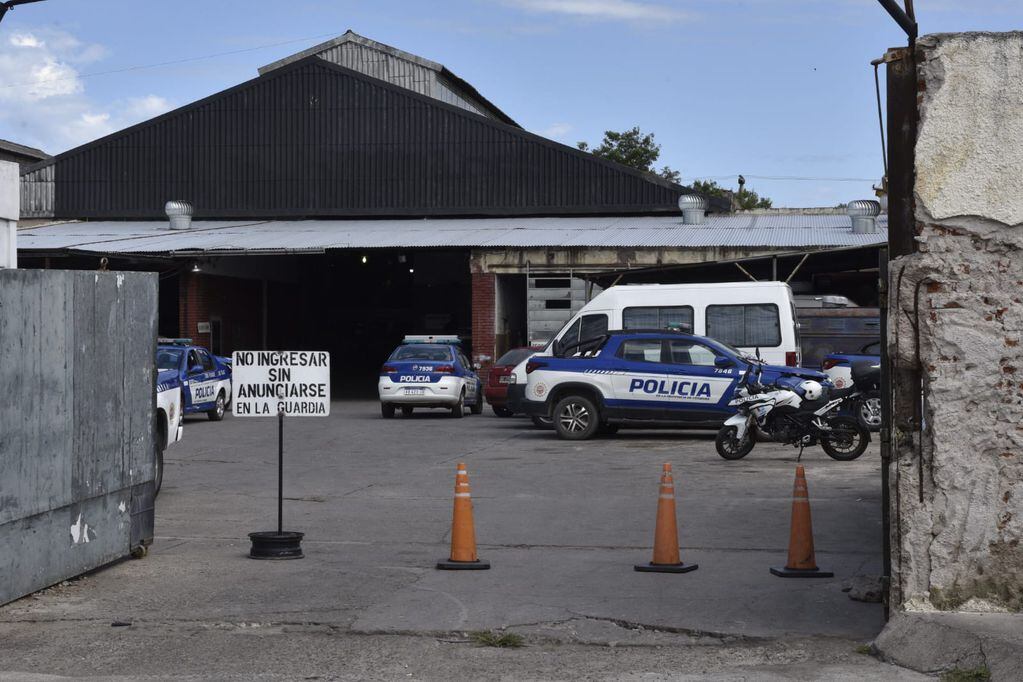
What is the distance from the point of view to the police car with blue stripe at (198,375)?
85.4 ft

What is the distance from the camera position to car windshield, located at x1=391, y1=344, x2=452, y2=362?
28656 mm

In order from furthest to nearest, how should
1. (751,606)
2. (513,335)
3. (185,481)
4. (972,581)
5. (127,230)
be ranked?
(127,230), (513,335), (185,481), (751,606), (972,581)

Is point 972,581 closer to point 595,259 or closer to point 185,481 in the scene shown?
point 185,481

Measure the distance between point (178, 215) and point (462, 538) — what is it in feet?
116

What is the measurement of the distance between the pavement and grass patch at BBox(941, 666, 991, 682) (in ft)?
0.95

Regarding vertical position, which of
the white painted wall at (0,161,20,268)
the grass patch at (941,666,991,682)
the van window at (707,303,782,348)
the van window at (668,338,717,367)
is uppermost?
the white painted wall at (0,161,20,268)

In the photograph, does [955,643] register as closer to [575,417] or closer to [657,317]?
[575,417]

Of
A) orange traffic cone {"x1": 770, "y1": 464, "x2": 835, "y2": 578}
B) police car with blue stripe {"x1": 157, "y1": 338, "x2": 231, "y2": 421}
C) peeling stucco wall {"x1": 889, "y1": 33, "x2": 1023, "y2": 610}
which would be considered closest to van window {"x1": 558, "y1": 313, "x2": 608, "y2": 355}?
police car with blue stripe {"x1": 157, "y1": 338, "x2": 231, "y2": 421}

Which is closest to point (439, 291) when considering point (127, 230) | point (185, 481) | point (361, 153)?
point (361, 153)

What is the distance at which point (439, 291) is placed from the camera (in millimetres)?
56250

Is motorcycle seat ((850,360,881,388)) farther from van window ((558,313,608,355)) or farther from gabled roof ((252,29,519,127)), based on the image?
gabled roof ((252,29,519,127))

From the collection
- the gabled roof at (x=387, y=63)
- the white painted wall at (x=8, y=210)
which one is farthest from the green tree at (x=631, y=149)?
the white painted wall at (x=8, y=210)

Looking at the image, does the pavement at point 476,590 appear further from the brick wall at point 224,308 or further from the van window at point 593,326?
the brick wall at point 224,308

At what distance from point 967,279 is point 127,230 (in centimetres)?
3945
